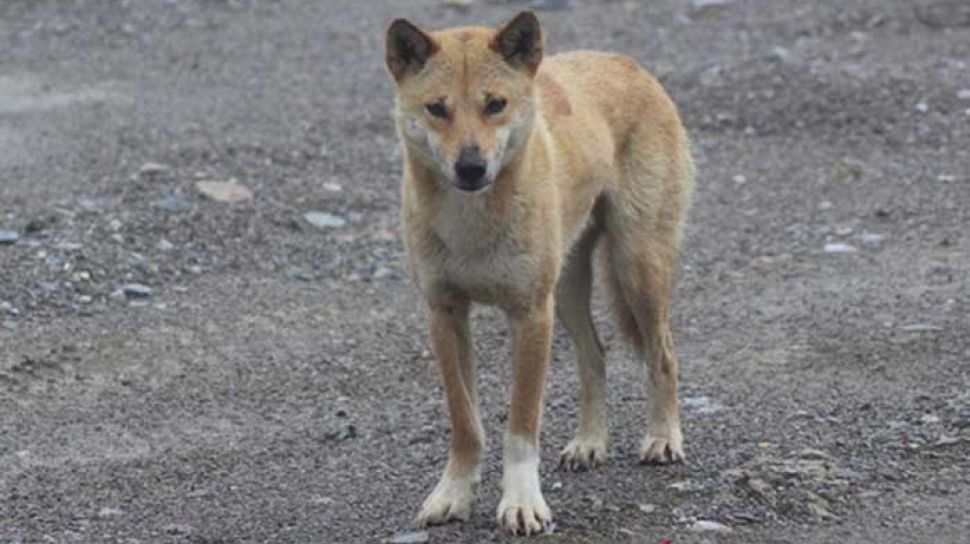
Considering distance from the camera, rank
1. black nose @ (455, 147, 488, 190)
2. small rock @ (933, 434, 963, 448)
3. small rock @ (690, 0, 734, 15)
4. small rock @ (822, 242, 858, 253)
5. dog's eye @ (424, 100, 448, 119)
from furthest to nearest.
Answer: small rock @ (690, 0, 734, 15)
small rock @ (822, 242, 858, 253)
small rock @ (933, 434, 963, 448)
dog's eye @ (424, 100, 448, 119)
black nose @ (455, 147, 488, 190)

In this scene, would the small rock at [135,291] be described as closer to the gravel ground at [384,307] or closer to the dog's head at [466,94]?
the gravel ground at [384,307]

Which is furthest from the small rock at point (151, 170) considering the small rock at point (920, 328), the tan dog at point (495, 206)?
the tan dog at point (495, 206)

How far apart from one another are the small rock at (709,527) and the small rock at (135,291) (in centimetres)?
362

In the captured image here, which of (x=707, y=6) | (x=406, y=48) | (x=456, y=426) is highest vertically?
(x=406, y=48)

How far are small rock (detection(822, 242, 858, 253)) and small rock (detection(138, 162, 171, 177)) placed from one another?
3513 millimetres

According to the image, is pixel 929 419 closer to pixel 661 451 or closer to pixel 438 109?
pixel 661 451

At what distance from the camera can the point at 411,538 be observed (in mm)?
6152

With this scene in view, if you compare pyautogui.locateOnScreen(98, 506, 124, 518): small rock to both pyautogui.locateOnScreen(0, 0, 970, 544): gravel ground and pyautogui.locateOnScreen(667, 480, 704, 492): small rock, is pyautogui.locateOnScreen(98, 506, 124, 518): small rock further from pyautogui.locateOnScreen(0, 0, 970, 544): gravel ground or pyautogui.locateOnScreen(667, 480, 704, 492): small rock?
pyautogui.locateOnScreen(667, 480, 704, 492): small rock

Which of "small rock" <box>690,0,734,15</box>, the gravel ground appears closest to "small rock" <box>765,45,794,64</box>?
the gravel ground

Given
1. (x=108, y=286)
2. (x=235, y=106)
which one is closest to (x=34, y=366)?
(x=108, y=286)

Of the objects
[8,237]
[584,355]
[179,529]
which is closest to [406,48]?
[584,355]

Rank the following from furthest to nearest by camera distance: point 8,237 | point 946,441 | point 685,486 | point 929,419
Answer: point 8,237, point 929,419, point 946,441, point 685,486

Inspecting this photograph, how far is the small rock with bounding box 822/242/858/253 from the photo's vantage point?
9820 millimetres

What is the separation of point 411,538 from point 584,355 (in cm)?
130
